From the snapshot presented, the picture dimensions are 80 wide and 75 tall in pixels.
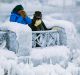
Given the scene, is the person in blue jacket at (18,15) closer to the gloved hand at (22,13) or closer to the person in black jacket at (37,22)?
the gloved hand at (22,13)

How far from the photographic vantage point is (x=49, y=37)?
11.1 metres

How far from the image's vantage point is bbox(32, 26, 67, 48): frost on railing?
10.8m

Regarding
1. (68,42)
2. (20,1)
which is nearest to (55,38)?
(68,42)

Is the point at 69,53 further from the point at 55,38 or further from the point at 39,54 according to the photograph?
the point at 39,54

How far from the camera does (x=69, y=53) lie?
11328 millimetres

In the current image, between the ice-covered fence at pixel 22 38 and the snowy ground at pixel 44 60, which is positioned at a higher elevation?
the ice-covered fence at pixel 22 38

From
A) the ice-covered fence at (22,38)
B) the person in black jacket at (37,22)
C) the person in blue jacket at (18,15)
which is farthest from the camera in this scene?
the person in black jacket at (37,22)

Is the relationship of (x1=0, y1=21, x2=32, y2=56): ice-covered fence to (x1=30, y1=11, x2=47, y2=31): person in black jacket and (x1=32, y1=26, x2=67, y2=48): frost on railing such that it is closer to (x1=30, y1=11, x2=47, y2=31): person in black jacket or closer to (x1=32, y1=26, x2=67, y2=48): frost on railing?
(x1=32, y1=26, x2=67, y2=48): frost on railing

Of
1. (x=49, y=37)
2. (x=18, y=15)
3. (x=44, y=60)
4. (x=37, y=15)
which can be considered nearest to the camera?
(x=44, y=60)

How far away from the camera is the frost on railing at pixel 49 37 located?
10805 mm

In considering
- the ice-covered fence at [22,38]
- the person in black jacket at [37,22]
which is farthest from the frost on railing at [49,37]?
the ice-covered fence at [22,38]

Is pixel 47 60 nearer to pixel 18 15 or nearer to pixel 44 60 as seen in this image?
pixel 44 60

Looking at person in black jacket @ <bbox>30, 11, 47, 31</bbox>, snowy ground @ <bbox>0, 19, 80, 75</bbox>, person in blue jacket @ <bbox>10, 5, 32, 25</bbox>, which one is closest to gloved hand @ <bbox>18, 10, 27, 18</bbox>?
person in blue jacket @ <bbox>10, 5, 32, 25</bbox>

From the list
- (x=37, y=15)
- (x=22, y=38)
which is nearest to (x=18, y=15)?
(x=37, y=15)
